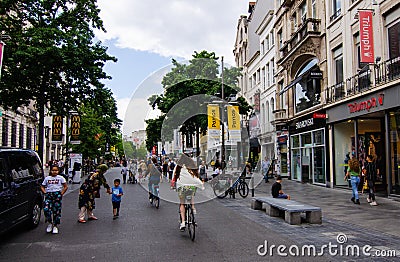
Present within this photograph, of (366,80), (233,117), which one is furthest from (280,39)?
(366,80)

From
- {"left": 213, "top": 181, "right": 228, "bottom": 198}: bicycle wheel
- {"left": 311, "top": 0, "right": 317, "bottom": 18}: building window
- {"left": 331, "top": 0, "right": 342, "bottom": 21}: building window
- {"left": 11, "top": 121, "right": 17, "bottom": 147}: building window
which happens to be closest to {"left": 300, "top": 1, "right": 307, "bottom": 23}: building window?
{"left": 311, "top": 0, "right": 317, "bottom": 18}: building window

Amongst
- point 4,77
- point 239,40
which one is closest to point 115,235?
point 4,77

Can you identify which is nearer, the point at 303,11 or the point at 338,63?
the point at 338,63

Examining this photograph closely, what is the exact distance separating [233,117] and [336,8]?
899cm

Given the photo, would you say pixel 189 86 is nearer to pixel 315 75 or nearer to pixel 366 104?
pixel 366 104

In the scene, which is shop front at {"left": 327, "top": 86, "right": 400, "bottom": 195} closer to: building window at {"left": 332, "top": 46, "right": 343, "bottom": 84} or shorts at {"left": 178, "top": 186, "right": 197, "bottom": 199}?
building window at {"left": 332, "top": 46, "right": 343, "bottom": 84}

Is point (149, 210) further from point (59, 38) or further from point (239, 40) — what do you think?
point (239, 40)

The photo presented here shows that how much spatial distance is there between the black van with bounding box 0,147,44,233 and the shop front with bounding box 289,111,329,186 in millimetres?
15143

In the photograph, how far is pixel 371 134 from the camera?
17266 millimetres

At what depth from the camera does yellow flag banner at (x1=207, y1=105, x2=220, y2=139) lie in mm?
18453

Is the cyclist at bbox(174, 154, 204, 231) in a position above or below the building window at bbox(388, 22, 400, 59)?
below

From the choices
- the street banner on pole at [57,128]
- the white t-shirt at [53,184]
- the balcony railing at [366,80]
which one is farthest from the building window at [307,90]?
the white t-shirt at [53,184]

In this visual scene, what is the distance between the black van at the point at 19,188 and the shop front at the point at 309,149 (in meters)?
15.1

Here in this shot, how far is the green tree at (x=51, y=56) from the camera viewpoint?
747 inches
